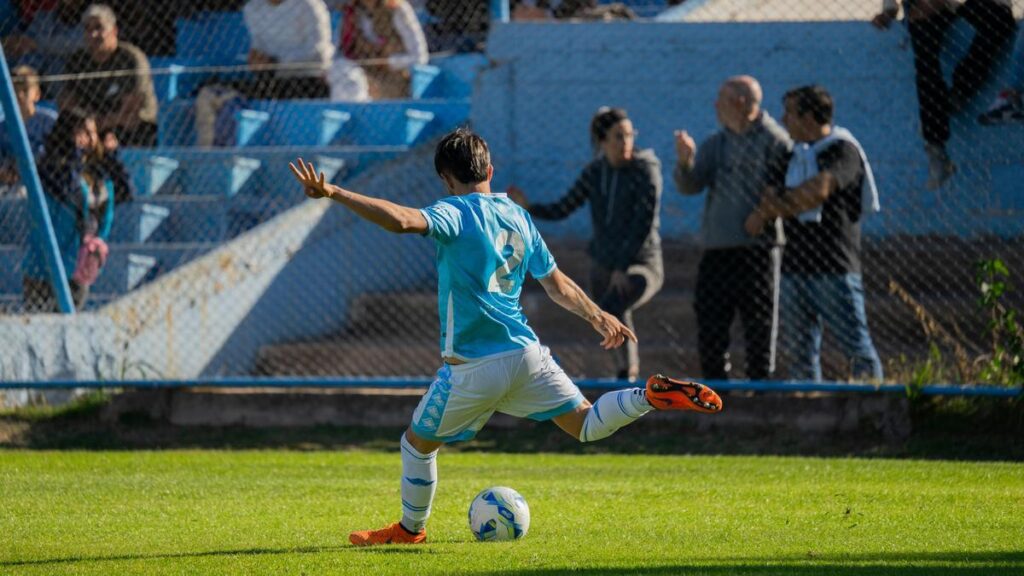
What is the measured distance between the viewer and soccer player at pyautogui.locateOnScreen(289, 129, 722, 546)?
586 cm

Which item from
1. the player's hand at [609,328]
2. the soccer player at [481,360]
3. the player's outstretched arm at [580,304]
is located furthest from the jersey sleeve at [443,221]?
the player's hand at [609,328]

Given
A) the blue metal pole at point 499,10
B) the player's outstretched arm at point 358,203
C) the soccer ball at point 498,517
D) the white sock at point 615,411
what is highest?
the player's outstretched arm at point 358,203

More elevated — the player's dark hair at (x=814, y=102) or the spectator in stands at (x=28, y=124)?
the player's dark hair at (x=814, y=102)

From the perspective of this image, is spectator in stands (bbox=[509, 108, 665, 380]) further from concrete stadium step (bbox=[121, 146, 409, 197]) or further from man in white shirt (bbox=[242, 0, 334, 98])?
man in white shirt (bbox=[242, 0, 334, 98])

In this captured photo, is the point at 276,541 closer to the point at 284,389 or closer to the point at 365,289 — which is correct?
the point at 284,389

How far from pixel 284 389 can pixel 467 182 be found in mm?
5136

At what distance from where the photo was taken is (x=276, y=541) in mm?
6168

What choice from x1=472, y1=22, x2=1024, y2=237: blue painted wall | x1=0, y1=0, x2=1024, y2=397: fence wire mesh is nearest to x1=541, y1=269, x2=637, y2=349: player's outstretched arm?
x1=0, y1=0, x2=1024, y2=397: fence wire mesh

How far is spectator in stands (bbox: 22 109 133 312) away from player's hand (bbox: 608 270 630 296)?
407cm

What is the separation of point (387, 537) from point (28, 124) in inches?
286

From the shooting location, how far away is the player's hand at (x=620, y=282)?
33.3 feet

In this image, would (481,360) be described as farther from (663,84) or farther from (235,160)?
(663,84)

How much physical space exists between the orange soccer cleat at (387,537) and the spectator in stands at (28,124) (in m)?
6.63

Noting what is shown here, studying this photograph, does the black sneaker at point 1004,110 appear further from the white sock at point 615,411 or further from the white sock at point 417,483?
the white sock at point 417,483
